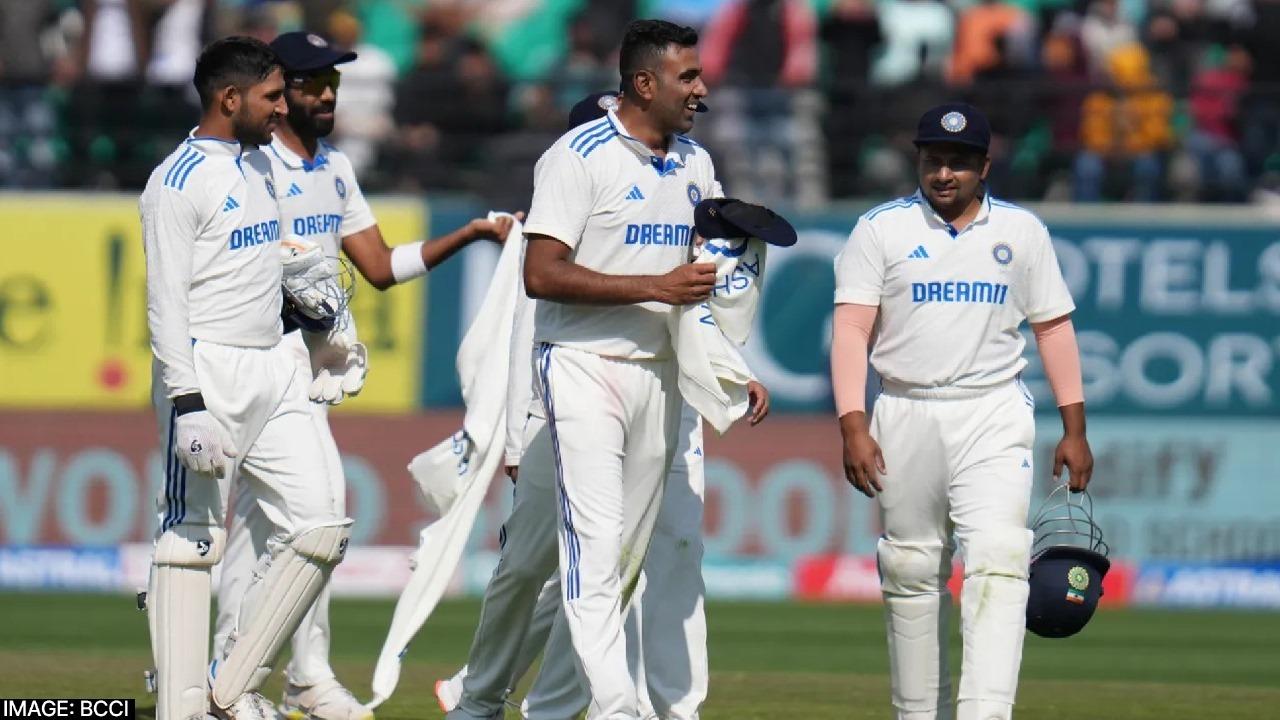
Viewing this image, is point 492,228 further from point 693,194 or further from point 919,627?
point 919,627

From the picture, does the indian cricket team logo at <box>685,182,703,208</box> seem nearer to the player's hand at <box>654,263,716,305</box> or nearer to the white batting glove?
the player's hand at <box>654,263,716,305</box>

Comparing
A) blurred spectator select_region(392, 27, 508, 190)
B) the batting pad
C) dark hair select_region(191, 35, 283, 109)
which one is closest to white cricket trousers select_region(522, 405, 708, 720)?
the batting pad

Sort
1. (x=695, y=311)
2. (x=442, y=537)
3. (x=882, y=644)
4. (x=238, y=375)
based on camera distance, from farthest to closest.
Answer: (x=882, y=644) < (x=442, y=537) < (x=238, y=375) < (x=695, y=311)

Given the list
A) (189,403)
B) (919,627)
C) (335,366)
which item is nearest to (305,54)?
(335,366)

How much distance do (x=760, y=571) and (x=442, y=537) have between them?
271 inches

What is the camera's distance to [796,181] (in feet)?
50.5

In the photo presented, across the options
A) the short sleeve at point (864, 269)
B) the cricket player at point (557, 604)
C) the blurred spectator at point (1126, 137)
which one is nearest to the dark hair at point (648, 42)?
the cricket player at point (557, 604)

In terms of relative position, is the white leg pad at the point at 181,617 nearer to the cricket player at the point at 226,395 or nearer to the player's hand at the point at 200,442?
the cricket player at the point at 226,395

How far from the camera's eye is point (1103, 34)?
54.2 ft

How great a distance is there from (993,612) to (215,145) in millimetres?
3064

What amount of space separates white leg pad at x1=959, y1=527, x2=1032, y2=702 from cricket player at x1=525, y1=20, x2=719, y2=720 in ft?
3.51

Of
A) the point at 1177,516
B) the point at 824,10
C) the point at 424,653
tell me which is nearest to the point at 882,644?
the point at 424,653

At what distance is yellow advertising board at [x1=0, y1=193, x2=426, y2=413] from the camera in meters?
15.0

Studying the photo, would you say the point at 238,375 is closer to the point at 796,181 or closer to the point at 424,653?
the point at 424,653
